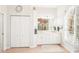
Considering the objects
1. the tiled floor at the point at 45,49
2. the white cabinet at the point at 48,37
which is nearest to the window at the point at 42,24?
the white cabinet at the point at 48,37

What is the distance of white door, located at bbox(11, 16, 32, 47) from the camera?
95.7 inches

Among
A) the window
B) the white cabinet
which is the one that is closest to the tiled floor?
the white cabinet

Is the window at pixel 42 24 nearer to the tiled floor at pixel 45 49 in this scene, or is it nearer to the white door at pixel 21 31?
the white door at pixel 21 31

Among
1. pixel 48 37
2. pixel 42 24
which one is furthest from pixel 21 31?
pixel 48 37

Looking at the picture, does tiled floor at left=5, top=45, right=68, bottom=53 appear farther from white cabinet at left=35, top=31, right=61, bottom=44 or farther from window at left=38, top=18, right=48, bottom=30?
window at left=38, top=18, right=48, bottom=30

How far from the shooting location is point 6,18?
2.42 metres

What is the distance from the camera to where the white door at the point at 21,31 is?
7.98 ft

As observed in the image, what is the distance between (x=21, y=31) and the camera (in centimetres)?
246

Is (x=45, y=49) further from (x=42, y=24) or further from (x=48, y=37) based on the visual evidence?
(x=42, y=24)

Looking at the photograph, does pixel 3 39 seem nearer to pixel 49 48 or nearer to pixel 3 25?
pixel 3 25

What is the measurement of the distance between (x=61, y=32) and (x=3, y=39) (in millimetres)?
1199

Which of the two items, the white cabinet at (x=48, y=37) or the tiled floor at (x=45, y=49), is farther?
the white cabinet at (x=48, y=37)

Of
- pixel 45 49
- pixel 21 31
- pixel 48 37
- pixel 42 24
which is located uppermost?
pixel 42 24

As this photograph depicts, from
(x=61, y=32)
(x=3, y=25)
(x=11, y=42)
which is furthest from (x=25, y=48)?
(x=61, y=32)
